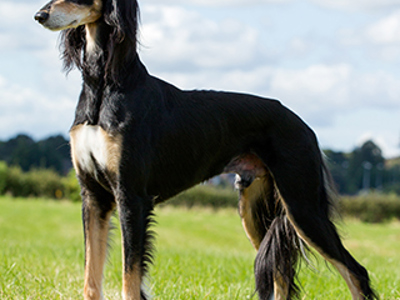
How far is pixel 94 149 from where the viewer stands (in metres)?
3.63

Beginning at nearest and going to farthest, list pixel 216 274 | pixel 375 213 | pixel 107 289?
1. pixel 107 289
2. pixel 216 274
3. pixel 375 213

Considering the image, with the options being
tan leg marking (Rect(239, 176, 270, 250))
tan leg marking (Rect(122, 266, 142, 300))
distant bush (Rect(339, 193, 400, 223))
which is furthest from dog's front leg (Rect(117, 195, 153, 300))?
distant bush (Rect(339, 193, 400, 223))

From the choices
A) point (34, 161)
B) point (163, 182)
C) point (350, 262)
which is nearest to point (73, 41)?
point (163, 182)

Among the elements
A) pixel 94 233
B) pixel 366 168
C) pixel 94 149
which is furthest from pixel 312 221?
pixel 366 168

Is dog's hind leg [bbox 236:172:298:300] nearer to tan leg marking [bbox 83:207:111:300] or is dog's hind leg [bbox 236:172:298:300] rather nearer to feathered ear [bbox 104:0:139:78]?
tan leg marking [bbox 83:207:111:300]

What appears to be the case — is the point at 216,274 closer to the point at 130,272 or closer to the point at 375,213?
the point at 130,272

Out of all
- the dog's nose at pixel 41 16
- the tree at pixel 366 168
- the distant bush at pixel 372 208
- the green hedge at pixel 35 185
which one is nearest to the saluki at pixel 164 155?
the dog's nose at pixel 41 16

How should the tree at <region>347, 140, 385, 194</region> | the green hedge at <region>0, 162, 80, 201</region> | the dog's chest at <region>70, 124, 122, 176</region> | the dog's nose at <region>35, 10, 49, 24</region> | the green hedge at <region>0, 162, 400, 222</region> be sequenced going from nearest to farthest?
the dog's nose at <region>35, 10, 49, 24</region> < the dog's chest at <region>70, 124, 122, 176</region> < the green hedge at <region>0, 162, 400, 222</region> < the green hedge at <region>0, 162, 80, 201</region> < the tree at <region>347, 140, 385, 194</region>

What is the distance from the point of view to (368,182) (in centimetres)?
8344

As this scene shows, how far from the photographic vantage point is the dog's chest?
140 inches

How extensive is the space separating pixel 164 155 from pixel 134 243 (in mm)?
686

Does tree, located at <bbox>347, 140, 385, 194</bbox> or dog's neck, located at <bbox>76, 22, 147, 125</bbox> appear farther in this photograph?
tree, located at <bbox>347, 140, 385, 194</bbox>

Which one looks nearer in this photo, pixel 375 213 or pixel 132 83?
pixel 132 83

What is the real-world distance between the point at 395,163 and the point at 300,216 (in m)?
98.7
